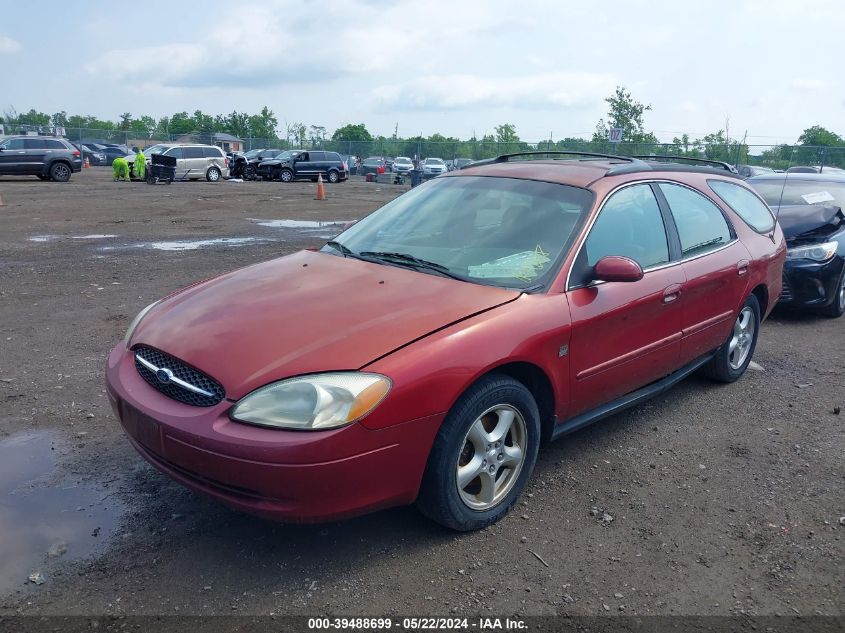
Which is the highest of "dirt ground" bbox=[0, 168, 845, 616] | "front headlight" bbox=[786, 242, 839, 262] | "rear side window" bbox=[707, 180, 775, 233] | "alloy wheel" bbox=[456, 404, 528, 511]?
"rear side window" bbox=[707, 180, 775, 233]

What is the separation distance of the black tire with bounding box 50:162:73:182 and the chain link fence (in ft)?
63.2

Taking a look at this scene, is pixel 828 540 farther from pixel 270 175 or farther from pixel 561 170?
pixel 270 175

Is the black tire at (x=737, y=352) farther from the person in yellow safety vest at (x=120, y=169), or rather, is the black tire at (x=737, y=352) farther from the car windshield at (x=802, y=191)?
the person in yellow safety vest at (x=120, y=169)

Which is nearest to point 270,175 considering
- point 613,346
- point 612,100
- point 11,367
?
point 612,100

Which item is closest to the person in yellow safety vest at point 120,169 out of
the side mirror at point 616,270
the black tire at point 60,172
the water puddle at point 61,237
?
the black tire at point 60,172

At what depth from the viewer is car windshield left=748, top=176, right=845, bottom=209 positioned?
26.8 ft

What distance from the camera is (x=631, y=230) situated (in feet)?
13.2

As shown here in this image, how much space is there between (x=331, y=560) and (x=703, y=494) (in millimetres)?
1954

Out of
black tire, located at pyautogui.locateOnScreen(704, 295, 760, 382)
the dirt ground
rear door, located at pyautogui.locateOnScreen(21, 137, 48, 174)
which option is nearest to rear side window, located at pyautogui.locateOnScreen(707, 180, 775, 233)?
black tire, located at pyautogui.locateOnScreen(704, 295, 760, 382)

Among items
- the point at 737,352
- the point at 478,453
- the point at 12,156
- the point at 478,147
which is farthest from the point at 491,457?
the point at 478,147

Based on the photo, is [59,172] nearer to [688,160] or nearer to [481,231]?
[688,160]

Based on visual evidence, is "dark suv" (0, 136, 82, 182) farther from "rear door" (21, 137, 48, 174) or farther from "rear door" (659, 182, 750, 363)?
"rear door" (659, 182, 750, 363)

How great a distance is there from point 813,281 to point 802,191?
5.98 ft

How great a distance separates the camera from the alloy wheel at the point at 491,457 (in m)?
3.07
